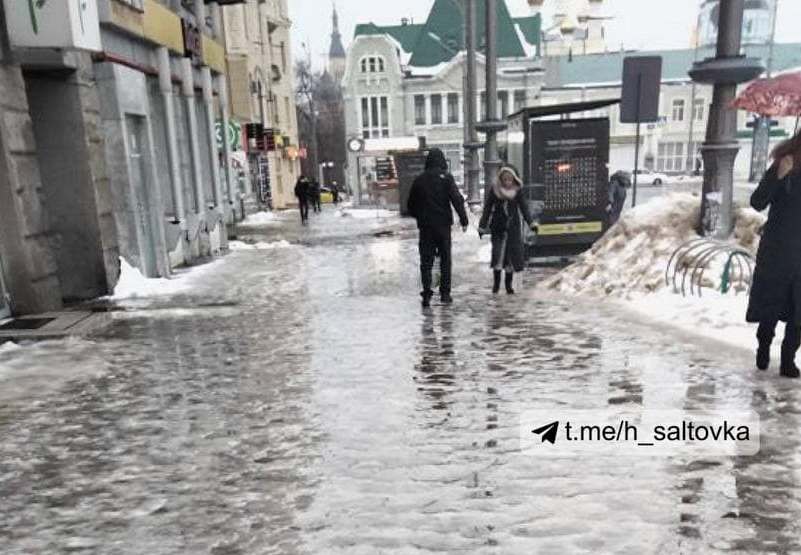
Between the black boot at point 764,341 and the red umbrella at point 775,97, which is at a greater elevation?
the red umbrella at point 775,97

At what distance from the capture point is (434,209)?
8.62 meters

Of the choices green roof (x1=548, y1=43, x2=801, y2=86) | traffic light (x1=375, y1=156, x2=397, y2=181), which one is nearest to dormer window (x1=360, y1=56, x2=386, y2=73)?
green roof (x1=548, y1=43, x2=801, y2=86)

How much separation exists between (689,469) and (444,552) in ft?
5.32

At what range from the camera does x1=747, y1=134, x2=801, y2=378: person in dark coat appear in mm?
5000

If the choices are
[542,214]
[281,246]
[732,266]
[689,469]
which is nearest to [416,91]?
[281,246]

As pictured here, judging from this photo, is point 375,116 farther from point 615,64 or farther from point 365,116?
A: point 615,64

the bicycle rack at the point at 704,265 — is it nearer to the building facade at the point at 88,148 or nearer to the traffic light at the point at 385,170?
Result: the building facade at the point at 88,148

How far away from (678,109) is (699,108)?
1892 millimetres

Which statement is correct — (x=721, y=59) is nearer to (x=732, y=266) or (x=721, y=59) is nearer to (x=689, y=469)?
(x=732, y=266)

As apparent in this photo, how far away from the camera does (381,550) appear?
3.12 metres

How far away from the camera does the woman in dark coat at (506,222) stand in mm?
9188

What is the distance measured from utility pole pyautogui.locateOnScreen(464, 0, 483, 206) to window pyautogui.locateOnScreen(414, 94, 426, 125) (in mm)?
37689

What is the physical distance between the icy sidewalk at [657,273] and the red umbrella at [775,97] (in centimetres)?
148

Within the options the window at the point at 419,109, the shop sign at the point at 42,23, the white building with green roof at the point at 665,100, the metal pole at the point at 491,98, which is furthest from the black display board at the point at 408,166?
the white building with green roof at the point at 665,100
